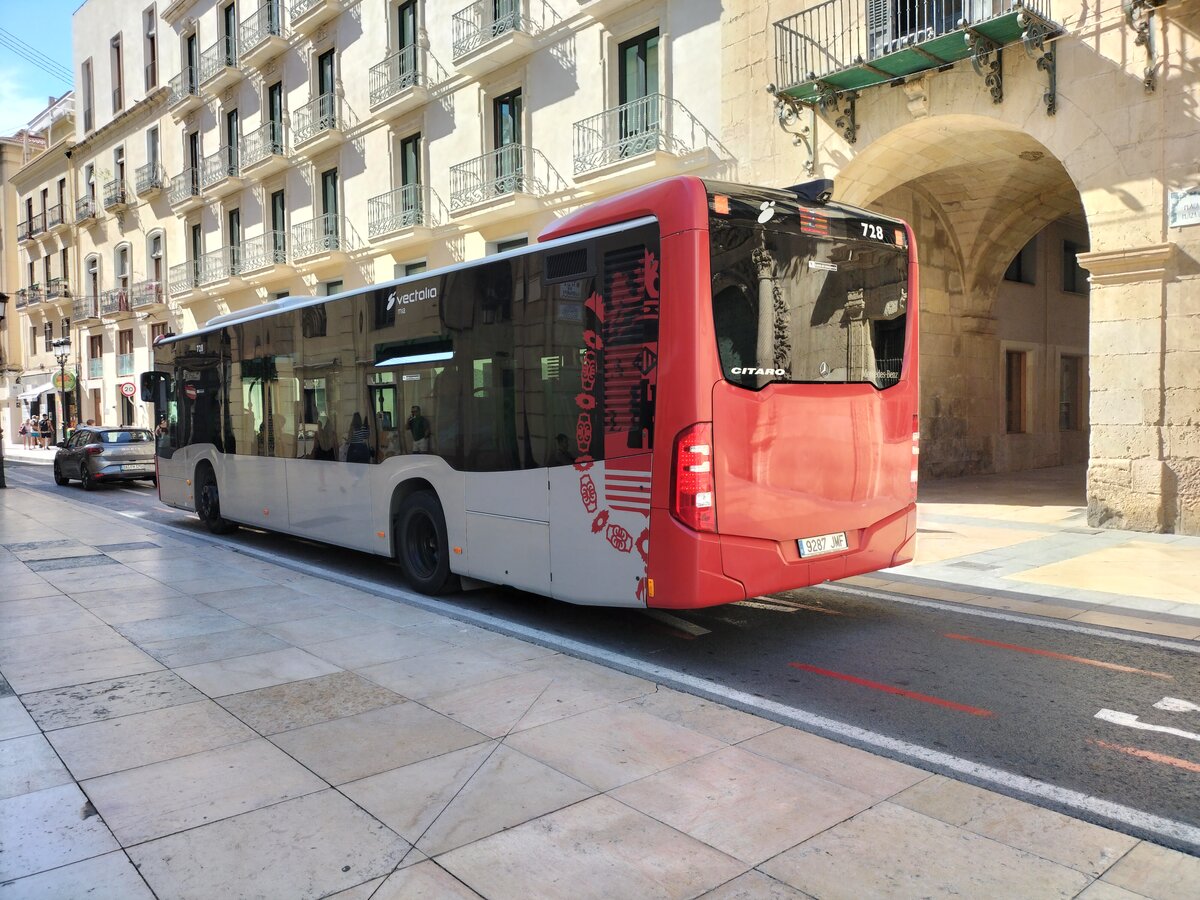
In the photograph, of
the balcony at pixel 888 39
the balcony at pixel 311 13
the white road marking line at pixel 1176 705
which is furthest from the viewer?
the balcony at pixel 311 13

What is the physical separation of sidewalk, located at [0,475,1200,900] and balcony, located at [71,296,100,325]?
39.9 metres

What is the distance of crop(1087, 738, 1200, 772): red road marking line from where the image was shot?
4309 millimetres

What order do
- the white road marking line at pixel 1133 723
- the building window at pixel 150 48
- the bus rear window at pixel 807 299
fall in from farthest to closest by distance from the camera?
the building window at pixel 150 48
the bus rear window at pixel 807 299
the white road marking line at pixel 1133 723

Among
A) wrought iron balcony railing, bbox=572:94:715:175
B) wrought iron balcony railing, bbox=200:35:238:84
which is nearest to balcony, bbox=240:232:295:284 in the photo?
wrought iron balcony railing, bbox=200:35:238:84

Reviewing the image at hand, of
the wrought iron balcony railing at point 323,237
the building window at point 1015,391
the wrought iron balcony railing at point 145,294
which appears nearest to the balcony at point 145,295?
Result: the wrought iron balcony railing at point 145,294

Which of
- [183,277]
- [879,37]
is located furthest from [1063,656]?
[183,277]

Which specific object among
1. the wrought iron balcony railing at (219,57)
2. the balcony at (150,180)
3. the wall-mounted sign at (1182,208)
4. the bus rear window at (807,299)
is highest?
the wrought iron balcony railing at (219,57)

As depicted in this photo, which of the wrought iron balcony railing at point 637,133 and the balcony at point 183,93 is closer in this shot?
the wrought iron balcony railing at point 637,133

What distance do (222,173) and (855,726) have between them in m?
31.4

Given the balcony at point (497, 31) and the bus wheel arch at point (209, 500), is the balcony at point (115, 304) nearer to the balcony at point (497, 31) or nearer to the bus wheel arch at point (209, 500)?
the balcony at point (497, 31)

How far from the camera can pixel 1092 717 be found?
4984 mm

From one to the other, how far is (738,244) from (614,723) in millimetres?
3094

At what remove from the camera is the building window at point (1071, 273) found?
942 inches

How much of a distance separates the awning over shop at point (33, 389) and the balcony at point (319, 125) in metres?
27.8
